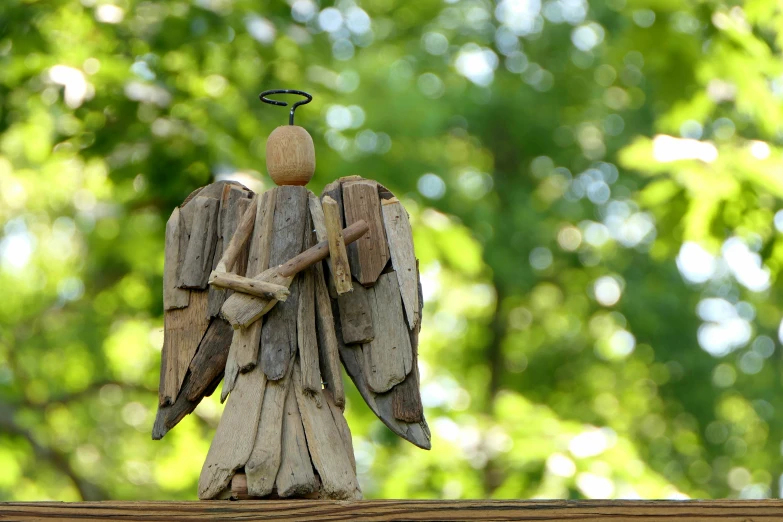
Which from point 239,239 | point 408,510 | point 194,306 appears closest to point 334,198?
point 239,239

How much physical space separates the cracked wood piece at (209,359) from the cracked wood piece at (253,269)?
42mm

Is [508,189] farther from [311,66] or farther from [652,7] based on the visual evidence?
[652,7]

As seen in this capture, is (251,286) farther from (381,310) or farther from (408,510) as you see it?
(408,510)

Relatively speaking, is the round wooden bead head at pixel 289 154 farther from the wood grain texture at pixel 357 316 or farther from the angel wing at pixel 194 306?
the wood grain texture at pixel 357 316

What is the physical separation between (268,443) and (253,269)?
1.01 feet

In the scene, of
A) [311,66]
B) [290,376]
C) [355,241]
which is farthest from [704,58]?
[290,376]

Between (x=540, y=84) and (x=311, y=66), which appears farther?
(x=540, y=84)

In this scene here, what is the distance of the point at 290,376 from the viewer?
4.60ft

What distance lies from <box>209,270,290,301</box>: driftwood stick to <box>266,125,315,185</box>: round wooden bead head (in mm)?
234

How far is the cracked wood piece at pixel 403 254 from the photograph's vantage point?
1444 millimetres

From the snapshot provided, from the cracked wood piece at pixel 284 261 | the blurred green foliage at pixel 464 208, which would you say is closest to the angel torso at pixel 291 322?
the cracked wood piece at pixel 284 261

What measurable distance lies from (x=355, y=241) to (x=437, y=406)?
3.02m

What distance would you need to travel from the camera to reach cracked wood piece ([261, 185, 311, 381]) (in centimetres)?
140

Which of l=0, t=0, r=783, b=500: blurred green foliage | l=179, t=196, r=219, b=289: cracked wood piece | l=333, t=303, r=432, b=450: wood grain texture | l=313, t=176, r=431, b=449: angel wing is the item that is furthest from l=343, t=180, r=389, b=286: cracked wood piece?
l=0, t=0, r=783, b=500: blurred green foliage
